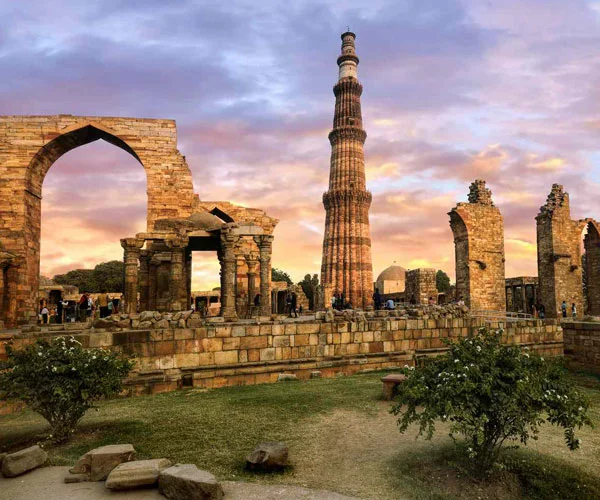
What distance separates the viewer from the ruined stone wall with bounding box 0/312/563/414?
8.50 meters

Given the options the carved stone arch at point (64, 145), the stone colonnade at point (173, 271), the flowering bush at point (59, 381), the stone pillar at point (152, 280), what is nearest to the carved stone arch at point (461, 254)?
the stone colonnade at point (173, 271)

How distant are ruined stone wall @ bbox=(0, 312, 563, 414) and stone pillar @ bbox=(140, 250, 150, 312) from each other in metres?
6.61

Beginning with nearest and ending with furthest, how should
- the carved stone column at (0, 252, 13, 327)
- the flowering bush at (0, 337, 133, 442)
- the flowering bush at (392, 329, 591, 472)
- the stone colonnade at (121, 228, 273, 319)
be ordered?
the flowering bush at (392, 329, 591, 472)
the flowering bush at (0, 337, 133, 442)
the stone colonnade at (121, 228, 273, 319)
the carved stone column at (0, 252, 13, 327)

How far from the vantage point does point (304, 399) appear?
681 centimetres

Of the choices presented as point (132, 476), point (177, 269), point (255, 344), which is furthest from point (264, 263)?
point (132, 476)

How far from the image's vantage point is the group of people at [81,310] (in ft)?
55.4

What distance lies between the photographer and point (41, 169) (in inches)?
663

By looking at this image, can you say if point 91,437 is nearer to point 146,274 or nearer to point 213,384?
point 213,384

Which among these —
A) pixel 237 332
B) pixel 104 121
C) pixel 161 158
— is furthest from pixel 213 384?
pixel 104 121

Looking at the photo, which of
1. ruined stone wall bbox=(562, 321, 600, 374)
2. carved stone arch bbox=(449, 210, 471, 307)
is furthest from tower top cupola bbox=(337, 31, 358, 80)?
ruined stone wall bbox=(562, 321, 600, 374)

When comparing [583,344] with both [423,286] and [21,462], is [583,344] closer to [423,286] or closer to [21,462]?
[21,462]

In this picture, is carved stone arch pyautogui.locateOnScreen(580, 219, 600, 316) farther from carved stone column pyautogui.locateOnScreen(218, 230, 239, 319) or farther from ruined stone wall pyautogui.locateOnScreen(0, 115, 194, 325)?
ruined stone wall pyautogui.locateOnScreen(0, 115, 194, 325)

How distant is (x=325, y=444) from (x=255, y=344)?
4.83 meters

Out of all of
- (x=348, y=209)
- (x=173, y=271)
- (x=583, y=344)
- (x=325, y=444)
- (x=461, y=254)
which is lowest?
(x=325, y=444)
